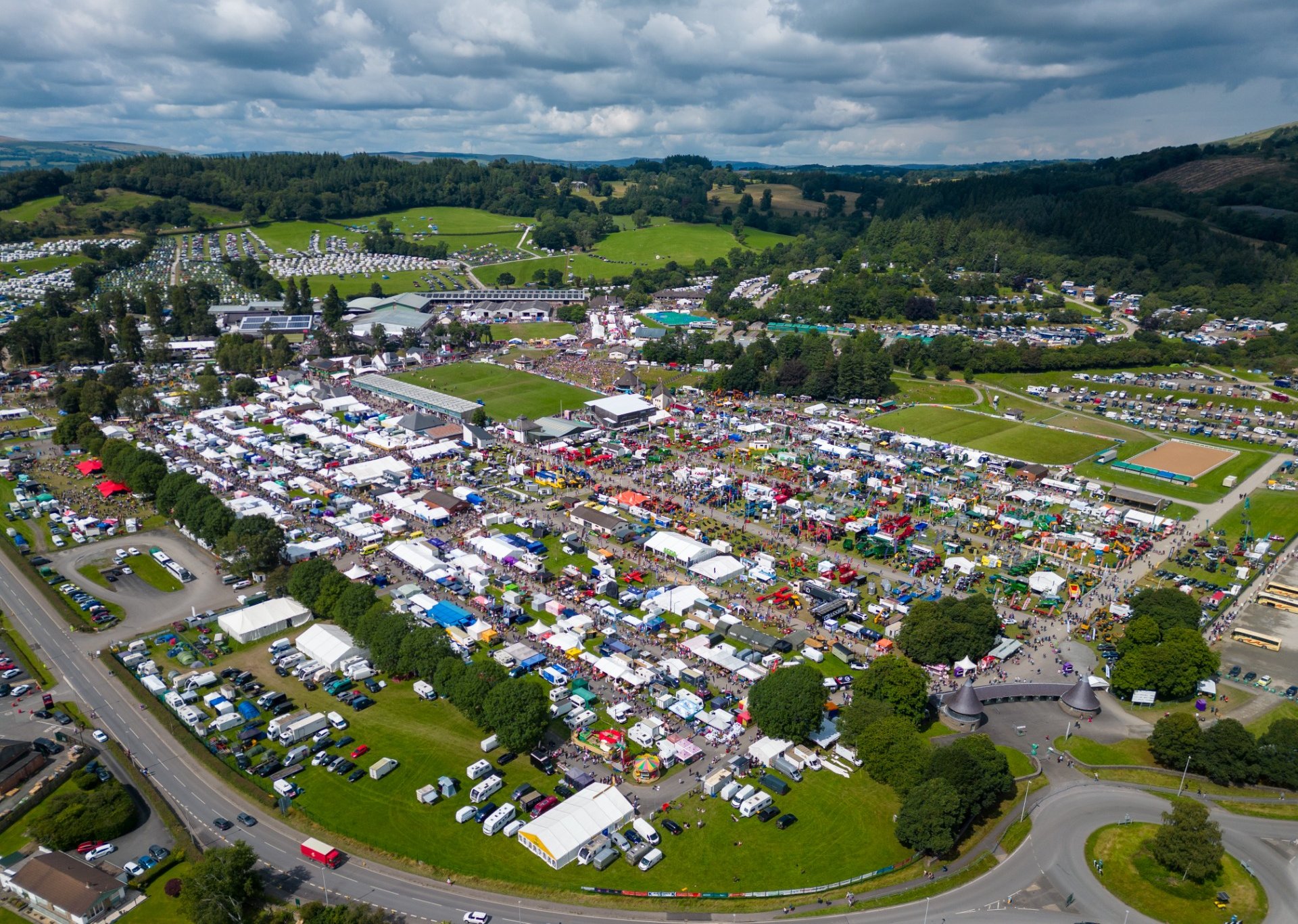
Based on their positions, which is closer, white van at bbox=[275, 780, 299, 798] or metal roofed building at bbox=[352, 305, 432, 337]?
white van at bbox=[275, 780, 299, 798]

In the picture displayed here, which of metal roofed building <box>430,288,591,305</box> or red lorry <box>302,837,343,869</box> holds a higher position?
metal roofed building <box>430,288,591,305</box>

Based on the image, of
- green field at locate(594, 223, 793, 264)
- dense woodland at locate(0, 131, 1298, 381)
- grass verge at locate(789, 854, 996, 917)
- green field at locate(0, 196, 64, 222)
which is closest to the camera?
grass verge at locate(789, 854, 996, 917)

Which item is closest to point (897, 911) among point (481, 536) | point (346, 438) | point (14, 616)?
point (481, 536)

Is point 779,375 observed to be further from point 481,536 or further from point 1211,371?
point 1211,371

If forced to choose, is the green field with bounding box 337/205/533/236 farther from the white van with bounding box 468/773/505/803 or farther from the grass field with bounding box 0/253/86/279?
the white van with bounding box 468/773/505/803

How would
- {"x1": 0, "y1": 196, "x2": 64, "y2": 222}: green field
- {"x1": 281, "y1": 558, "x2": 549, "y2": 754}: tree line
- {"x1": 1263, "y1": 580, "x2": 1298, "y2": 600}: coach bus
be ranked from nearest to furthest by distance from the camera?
1. {"x1": 281, "y1": 558, "x2": 549, "y2": 754}: tree line
2. {"x1": 1263, "y1": 580, "x2": 1298, "y2": 600}: coach bus
3. {"x1": 0, "y1": 196, "x2": 64, "y2": 222}: green field

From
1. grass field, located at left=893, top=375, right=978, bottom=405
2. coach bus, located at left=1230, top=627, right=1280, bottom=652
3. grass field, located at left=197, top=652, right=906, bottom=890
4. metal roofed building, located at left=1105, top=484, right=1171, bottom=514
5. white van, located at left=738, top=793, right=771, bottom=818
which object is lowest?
grass field, located at left=197, top=652, right=906, bottom=890

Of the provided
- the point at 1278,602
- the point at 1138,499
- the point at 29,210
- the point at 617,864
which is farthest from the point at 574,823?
the point at 29,210

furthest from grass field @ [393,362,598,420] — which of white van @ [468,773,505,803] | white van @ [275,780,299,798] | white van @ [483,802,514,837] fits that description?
white van @ [483,802,514,837]
